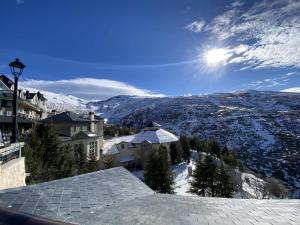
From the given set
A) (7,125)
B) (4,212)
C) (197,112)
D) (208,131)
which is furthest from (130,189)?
(197,112)

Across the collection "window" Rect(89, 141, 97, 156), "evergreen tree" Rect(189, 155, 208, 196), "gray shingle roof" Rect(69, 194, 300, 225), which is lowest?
"evergreen tree" Rect(189, 155, 208, 196)

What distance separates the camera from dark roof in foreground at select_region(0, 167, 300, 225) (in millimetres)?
6305

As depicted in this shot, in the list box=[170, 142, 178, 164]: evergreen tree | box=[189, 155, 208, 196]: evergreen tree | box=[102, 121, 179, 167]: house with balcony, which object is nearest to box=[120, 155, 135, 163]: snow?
box=[102, 121, 179, 167]: house with balcony

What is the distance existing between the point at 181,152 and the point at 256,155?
143ft

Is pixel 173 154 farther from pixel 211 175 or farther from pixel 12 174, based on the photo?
pixel 12 174

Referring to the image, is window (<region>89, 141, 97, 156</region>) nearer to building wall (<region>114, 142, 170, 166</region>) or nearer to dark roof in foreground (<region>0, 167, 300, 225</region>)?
building wall (<region>114, 142, 170, 166</region>)

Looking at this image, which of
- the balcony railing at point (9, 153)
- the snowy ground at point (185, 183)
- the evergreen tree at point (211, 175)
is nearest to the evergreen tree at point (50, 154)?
the balcony railing at point (9, 153)

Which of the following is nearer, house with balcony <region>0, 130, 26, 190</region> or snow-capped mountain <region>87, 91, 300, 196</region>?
house with balcony <region>0, 130, 26, 190</region>

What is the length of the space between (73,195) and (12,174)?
4913 mm

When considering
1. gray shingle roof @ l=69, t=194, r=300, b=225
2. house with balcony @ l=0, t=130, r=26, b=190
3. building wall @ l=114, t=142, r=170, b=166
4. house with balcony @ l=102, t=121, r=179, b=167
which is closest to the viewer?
gray shingle roof @ l=69, t=194, r=300, b=225

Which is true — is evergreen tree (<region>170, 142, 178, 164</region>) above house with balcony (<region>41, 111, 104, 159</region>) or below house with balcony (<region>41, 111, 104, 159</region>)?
below

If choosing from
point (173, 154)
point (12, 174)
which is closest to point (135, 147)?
point (173, 154)

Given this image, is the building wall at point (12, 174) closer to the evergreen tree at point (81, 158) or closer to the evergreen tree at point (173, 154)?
the evergreen tree at point (81, 158)

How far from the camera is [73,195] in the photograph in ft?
26.3
